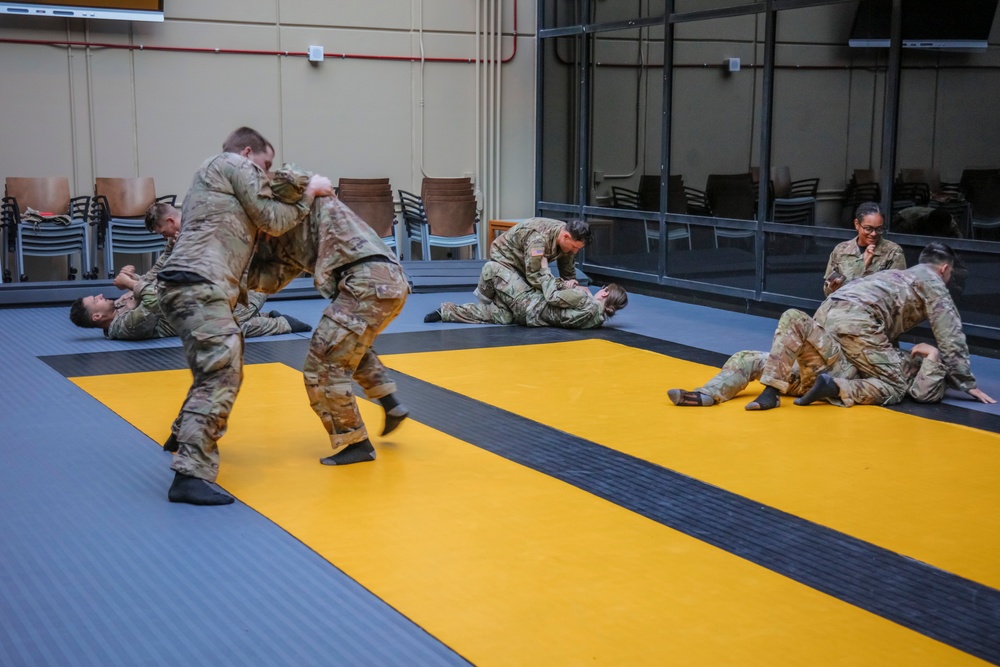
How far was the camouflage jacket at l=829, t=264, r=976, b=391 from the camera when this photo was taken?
6113 mm

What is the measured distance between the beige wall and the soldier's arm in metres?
7.69

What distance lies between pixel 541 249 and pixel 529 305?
51cm

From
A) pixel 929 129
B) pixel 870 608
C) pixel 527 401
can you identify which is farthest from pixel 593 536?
pixel 929 129

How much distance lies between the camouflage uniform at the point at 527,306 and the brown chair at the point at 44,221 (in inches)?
160

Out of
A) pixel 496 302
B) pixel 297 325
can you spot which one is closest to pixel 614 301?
pixel 496 302

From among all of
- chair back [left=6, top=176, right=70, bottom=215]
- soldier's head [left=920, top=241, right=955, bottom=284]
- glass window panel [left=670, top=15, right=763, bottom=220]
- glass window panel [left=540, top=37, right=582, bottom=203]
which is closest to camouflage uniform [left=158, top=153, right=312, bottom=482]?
soldier's head [left=920, top=241, right=955, bottom=284]

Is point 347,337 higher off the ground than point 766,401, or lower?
higher

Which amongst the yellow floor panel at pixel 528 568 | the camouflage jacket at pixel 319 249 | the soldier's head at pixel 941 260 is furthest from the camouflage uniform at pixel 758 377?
the camouflage jacket at pixel 319 249

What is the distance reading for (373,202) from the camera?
39.7 ft

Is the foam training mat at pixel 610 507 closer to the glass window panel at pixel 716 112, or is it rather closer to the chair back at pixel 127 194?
the glass window panel at pixel 716 112

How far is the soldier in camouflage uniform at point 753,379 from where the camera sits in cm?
620

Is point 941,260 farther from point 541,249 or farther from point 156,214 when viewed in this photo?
point 156,214

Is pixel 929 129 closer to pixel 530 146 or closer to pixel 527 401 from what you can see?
pixel 527 401

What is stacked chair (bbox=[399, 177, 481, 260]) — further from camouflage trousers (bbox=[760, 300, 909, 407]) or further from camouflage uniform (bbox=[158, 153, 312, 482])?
camouflage uniform (bbox=[158, 153, 312, 482])
